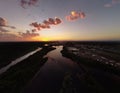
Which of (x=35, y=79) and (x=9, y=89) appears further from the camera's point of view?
(x=35, y=79)

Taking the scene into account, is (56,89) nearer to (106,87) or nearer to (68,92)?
(68,92)

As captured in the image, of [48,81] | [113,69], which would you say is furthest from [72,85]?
[113,69]

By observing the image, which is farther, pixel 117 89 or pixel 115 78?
pixel 115 78

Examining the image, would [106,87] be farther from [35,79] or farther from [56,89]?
[35,79]

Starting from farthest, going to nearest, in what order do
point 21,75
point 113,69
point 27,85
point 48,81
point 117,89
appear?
point 113,69
point 21,75
point 48,81
point 27,85
point 117,89

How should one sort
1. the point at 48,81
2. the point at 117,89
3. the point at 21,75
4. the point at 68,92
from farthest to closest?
the point at 21,75, the point at 48,81, the point at 117,89, the point at 68,92

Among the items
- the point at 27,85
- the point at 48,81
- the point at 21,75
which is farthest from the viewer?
the point at 21,75

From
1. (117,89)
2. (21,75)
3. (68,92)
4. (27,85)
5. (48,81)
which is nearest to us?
(68,92)

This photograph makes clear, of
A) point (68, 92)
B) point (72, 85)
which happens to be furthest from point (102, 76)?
point (68, 92)
